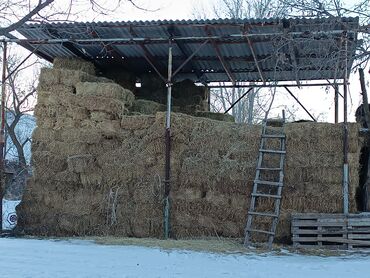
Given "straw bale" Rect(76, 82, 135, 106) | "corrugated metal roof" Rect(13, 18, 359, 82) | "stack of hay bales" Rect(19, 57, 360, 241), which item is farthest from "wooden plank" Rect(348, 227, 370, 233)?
"straw bale" Rect(76, 82, 135, 106)

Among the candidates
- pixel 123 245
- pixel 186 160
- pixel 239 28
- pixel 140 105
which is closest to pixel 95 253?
pixel 123 245

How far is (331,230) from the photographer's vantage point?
37.1 feet

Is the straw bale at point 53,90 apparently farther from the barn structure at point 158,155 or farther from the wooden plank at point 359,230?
the wooden plank at point 359,230

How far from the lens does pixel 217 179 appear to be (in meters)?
12.2

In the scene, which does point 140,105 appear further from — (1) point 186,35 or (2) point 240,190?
(2) point 240,190

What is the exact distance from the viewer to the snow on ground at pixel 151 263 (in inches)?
332

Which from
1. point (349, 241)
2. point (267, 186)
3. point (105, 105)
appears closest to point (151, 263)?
point (267, 186)

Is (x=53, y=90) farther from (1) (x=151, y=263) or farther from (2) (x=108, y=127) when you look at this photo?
(1) (x=151, y=263)

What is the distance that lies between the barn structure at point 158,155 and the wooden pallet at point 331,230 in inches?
9.0

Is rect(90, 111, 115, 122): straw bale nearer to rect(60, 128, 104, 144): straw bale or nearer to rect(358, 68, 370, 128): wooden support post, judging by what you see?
rect(60, 128, 104, 144): straw bale

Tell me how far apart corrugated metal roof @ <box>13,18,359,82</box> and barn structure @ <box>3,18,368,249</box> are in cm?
5

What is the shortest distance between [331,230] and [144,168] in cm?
449

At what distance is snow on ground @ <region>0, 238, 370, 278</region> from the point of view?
332 inches

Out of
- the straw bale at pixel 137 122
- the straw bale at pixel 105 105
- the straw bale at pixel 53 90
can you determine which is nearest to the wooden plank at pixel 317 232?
the straw bale at pixel 137 122
